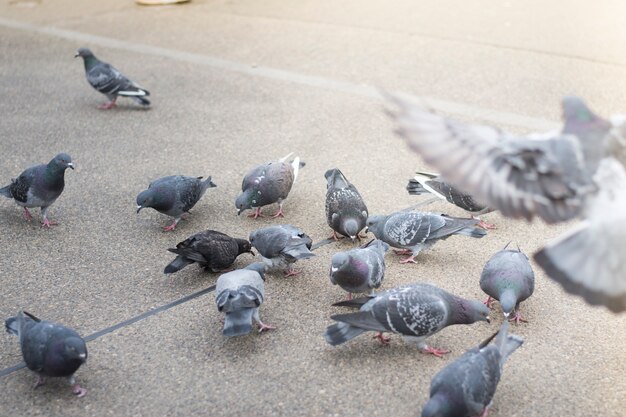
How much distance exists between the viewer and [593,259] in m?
2.75

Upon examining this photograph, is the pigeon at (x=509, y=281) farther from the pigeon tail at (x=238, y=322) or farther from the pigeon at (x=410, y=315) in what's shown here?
the pigeon tail at (x=238, y=322)

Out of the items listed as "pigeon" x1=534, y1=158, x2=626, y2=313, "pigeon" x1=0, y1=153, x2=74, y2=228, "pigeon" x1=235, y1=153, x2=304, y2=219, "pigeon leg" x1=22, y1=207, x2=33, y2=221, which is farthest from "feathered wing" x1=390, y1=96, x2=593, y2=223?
"pigeon leg" x1=22, y1=207, x2=33, y2=221

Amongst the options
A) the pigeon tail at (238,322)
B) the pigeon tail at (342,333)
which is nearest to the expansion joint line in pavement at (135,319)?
the pigeon tail at (238,322)

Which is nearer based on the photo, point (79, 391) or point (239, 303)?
point (79, 391)

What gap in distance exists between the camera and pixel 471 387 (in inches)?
131

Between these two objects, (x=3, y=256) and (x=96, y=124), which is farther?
(x=96, y=124)

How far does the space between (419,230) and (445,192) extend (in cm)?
62

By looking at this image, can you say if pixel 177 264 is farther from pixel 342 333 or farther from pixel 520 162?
pixel 520 162

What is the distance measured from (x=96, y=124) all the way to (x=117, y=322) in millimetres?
3573

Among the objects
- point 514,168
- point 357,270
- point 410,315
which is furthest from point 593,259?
point 357,270

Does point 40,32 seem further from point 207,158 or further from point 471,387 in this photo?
point 471,387

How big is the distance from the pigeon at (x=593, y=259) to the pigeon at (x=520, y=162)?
0.12 metres

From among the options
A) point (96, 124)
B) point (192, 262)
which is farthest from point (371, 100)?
point (192, 262)

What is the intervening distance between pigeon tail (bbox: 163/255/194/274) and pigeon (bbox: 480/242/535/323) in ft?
5.79
